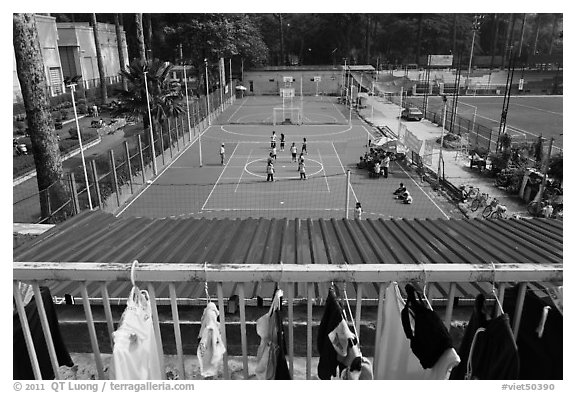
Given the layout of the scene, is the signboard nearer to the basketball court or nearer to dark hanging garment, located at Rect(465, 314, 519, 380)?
the basketball court

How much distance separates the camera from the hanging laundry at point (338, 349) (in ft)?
7.44

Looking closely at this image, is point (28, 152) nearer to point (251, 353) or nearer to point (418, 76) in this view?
point (251, 353)

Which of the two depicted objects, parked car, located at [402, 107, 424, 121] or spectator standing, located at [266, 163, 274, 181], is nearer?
spectator standing, located at [266, 163, 274, 181]

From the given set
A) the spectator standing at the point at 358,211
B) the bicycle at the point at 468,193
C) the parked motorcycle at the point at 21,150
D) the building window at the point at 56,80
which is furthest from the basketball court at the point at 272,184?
the building window at the point at 56,80

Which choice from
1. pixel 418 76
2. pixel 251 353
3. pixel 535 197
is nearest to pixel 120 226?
pixel 251 353

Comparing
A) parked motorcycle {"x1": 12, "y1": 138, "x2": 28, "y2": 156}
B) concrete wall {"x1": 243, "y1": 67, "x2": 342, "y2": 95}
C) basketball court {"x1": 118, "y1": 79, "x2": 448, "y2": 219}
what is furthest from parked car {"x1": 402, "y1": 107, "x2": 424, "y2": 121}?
parked motorcycle {"x1": 12, "y1": 138, "x2": 28, "y2": 156}

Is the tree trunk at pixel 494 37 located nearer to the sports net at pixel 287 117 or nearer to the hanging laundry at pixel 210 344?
the sports net at pixel 287 117

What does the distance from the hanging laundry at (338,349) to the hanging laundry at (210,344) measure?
571 millimetres

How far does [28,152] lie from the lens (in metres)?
26.6

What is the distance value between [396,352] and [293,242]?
127 inches

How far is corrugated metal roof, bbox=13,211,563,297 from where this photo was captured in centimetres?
507

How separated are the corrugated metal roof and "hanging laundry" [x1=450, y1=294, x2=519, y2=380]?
1976mm

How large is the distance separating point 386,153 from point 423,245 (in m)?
19.5

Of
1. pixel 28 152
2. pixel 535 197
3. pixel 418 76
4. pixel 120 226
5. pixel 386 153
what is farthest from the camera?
pixel 418 76
